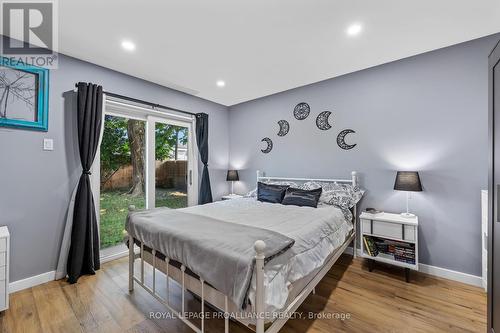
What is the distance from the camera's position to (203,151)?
417 centimetres

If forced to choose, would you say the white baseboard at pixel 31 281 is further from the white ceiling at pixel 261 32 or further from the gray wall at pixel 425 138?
the gray wall at pixel 425 138

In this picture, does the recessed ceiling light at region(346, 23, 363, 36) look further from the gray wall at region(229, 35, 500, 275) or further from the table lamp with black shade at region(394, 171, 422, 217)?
the table lamp with black shade at region(394, 171, 422, 217)

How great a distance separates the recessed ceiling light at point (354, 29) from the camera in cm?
211

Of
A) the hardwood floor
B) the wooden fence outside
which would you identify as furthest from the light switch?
the hardwood floor

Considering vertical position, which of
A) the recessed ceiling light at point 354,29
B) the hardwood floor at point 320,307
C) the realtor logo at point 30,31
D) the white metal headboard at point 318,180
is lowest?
the hardwood floor at point 320,307

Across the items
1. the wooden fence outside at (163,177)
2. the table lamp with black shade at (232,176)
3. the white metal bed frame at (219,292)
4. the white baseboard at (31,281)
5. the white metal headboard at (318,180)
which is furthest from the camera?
the table lamp with black shade at (232,176)

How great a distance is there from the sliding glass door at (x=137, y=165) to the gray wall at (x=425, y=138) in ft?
7.34

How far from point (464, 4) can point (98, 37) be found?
3.43 meters

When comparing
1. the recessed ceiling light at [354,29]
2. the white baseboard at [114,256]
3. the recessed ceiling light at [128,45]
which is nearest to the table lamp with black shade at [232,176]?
the white baseboard at [114,256]

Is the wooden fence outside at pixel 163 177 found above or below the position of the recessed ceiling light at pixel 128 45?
below

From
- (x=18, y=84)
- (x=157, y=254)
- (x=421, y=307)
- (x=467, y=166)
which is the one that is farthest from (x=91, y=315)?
(x=467, y=166)

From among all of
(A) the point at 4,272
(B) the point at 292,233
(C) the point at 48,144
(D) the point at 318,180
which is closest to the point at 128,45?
(C) the point at 48,144

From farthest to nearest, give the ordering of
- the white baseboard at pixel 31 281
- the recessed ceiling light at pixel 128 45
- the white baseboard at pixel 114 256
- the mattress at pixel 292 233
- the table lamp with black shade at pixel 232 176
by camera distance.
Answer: the table lamp with black shade at pixel 232 176
the white baseboard at pixel 114 256
the recessed ceiling light at pixel 128 45
the white baseboard at pixel 31 281
the mattress at pixel 292 233

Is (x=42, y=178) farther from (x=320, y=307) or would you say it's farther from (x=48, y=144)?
(x=320, y=307)
